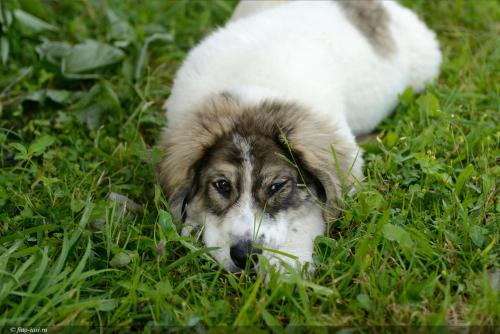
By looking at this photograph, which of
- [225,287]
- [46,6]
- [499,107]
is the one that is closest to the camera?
[225,287]

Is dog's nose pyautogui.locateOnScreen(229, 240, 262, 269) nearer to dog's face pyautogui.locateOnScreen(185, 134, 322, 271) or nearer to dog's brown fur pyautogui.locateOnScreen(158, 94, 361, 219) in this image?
dog's face pyautogui.locateOnScreen(185, 134, 322, 271)

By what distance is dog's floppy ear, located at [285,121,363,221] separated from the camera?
3.57 meters

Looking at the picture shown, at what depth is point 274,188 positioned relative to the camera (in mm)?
3465

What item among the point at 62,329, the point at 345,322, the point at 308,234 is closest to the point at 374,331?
the point at 345,322

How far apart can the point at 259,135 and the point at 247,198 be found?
1.29ft

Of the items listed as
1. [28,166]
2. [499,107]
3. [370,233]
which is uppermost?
[499,107]

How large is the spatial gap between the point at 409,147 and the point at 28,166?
276cm

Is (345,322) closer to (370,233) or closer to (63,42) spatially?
(370,233)

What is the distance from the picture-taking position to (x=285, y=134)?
3.55m

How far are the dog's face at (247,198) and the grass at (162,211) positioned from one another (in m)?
0.16

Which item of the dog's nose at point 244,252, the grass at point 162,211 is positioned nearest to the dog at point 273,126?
the dog's nose at point 244,252

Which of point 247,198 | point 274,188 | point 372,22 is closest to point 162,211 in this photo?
point 247,198

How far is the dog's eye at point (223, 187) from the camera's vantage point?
345 cm

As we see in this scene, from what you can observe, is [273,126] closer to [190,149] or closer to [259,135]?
[259,135]
